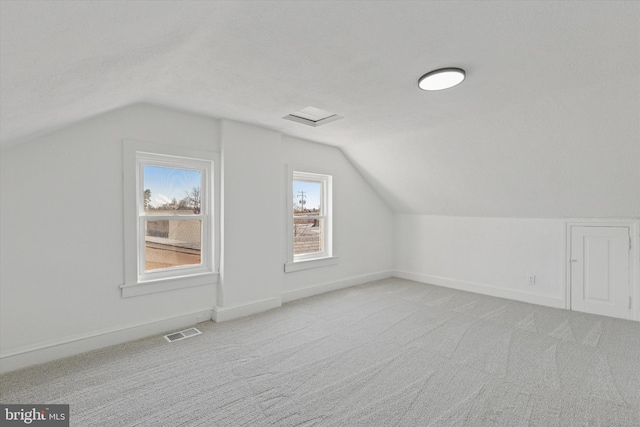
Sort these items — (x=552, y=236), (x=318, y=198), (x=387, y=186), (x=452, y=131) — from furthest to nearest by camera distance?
(x=387, y=186) < (x=318, y=198) < (x=552, y=236) < (x=452, y=131)

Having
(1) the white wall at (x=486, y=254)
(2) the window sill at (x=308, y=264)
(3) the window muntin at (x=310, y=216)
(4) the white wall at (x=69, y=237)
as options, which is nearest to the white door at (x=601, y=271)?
(1) the white wall at (x=486, y=254)

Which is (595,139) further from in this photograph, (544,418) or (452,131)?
(544,418)

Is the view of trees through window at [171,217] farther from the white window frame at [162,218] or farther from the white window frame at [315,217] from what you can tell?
the white window frame at [315,217]

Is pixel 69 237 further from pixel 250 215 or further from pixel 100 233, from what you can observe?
pixel 250 215

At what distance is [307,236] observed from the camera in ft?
15.2

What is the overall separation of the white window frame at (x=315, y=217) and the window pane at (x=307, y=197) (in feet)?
0.19

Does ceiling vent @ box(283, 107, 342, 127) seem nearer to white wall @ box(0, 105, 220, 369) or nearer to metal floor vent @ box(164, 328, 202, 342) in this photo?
white wall @ box(0, 105, 220, 369)

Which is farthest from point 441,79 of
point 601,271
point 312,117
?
point 601,271

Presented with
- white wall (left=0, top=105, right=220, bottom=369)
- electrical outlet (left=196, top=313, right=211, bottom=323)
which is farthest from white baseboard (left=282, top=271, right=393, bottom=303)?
white wall (left=0, top=105, right=220, bottom=369)

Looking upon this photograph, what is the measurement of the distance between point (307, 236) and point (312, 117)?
Result: 185cm

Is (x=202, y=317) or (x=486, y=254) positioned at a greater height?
(x=486, y=254)

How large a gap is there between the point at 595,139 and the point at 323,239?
11.4ft

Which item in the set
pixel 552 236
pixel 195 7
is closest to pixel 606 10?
pixel 195 7

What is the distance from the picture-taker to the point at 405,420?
6.01 ft
